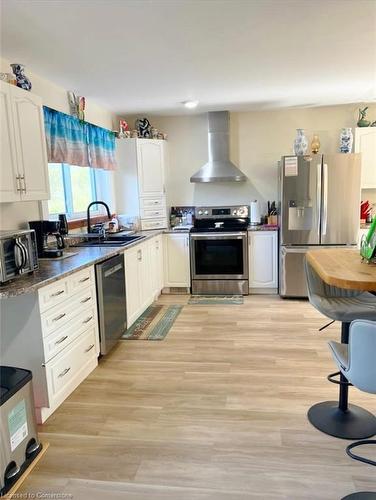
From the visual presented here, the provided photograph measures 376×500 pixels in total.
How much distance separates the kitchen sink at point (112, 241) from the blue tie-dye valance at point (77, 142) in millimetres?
804

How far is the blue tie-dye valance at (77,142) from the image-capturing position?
346cm

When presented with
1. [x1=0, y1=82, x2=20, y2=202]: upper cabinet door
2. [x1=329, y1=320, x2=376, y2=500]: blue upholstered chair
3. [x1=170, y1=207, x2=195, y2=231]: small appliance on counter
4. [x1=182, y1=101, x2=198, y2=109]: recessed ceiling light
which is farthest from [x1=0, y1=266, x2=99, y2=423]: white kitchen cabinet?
[x1=170, y1=207, x2=195, y2=231]: small appliance on counter

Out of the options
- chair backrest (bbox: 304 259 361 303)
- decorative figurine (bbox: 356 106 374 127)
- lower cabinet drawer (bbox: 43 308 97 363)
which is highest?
decorative figurine (bbox: 356 106 374 127)

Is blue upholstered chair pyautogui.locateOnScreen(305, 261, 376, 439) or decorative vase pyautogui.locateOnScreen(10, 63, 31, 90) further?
decorative vase pyautogui.locateOnScreen(10, 63, 31, 90)

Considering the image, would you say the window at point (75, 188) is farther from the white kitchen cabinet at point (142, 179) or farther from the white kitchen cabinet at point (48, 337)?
the white kitchen cabinet at point (48, 337)

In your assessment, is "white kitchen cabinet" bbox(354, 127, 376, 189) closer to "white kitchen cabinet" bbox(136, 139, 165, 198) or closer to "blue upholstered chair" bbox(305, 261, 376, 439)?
"white kitchen cabinet" bbox(136, 139, 165, 198)

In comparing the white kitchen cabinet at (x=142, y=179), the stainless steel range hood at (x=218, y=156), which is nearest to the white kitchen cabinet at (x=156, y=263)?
the white kitchen cabinet at (x=142, y=179)

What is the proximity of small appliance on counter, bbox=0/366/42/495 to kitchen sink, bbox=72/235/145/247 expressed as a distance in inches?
71.3

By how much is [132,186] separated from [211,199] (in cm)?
117

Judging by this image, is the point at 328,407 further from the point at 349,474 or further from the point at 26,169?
the point at 26,169

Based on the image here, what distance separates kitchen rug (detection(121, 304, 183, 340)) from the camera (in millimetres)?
3717

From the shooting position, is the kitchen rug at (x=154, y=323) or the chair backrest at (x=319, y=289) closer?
the chair backrest at (x=319, y=289)

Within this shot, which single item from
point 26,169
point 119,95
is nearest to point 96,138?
point 119,95

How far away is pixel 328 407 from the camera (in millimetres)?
2389
